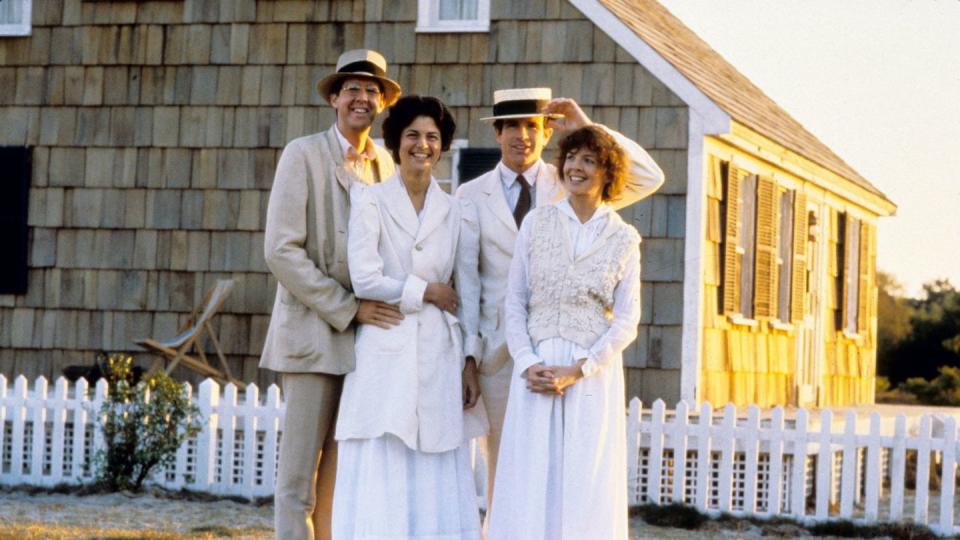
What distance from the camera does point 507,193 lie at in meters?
6.77

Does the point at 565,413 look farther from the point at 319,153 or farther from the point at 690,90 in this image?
the point at 690,90

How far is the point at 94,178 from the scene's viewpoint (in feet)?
45.1

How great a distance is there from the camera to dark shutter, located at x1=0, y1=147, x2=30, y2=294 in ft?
45.3

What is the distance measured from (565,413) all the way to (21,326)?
860 cm

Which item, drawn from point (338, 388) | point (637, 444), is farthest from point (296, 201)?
point (637, 444)

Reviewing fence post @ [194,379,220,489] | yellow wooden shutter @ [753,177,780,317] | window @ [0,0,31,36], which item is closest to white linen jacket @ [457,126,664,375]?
fence post @ [194,379,220,489]

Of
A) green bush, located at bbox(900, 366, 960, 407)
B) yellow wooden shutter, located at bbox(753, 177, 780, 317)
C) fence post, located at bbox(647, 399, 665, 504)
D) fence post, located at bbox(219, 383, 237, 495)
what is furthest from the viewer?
green bush, located at bbox(900, 366, 960, 407)

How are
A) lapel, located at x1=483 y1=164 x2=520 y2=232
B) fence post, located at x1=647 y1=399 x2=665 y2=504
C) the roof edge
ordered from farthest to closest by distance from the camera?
the roof edge < fence post, located at x1=647 y1=399 x2=665 y2=504 < lapel, located at x1=483 y1=164 x2=520 y2=232

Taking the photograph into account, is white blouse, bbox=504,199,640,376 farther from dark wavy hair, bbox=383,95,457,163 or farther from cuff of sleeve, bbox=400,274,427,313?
dark wavy hair, bbox=383,95,457,163

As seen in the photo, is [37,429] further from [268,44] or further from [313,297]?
[313,297]

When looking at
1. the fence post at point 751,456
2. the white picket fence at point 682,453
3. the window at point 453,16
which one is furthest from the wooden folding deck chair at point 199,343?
the fence post at point 751,456

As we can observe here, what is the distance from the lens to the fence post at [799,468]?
10.7 meters

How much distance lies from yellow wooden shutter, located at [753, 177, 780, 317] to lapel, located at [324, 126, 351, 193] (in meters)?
8.11

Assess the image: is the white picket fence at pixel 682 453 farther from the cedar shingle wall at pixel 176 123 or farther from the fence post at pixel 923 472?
the cedar shingle wall at pixel 176 123
